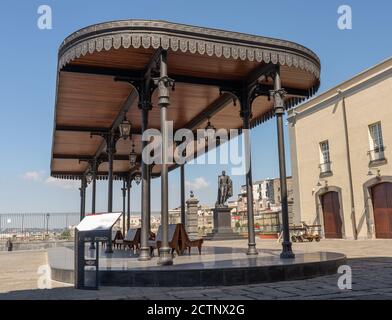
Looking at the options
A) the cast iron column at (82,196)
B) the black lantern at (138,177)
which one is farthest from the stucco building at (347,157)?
the cast iron column at (82,196)

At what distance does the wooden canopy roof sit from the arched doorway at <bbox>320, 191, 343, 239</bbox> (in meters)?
12.1

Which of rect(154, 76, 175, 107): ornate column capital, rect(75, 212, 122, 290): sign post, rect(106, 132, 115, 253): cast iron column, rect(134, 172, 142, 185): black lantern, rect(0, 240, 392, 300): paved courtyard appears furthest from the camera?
rect(134, 172, 142, 185): black lantern

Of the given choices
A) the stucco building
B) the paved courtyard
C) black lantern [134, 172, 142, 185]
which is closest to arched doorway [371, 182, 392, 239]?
the stucco building

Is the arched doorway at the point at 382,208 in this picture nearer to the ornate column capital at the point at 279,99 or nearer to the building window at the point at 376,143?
the building window at the point at 376,143

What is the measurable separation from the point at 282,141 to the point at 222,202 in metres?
13.8

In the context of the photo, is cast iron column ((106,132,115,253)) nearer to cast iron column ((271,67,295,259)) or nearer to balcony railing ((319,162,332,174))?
cast iron column ((271,67,295,259))

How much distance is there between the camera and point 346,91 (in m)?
21.3

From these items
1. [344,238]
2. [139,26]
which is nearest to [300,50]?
[139,26]

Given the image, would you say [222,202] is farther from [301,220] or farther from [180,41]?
[180,41]

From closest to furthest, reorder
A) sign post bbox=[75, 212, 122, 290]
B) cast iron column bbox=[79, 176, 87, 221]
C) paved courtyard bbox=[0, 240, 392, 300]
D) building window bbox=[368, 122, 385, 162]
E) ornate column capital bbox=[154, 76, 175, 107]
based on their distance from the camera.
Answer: paved courtyard bbox=[0, 240, 392, 300] → sign post bbox=[75, 212, 122, 290] → ornate column capital bbox=[154, 76, 175, 107] → building window bbox=[368, 122, 385, 162] → cast iron column bbox=[79, 176, 87, 221]

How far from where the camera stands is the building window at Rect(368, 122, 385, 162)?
1931 cm

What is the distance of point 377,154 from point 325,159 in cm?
398

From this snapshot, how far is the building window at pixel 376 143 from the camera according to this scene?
63.4 feet

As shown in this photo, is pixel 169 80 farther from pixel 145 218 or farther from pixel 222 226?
pixel 222 226
